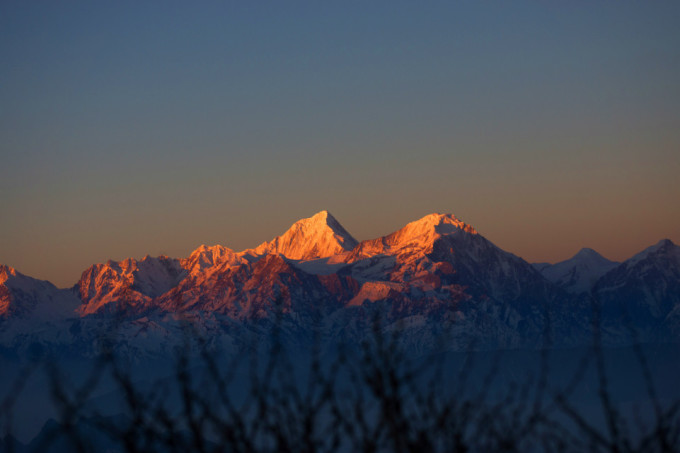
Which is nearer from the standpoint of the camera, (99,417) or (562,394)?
(99,417)


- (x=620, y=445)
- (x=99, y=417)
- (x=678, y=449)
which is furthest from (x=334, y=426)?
(x=678, y=449)

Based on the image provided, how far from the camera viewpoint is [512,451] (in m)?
12.4

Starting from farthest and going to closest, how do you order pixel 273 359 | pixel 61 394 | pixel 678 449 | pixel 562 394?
1. pixel 678 449
2. pixel 562 394
3. pixel 273 359
4. pixel 61 394

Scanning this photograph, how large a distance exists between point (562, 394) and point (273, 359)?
381cm

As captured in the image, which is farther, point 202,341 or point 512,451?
point 512,451

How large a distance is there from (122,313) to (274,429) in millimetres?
2565

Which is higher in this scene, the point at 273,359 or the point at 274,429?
the point at 273,359

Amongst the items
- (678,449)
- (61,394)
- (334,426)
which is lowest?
(678,449)

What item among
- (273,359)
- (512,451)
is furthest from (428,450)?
(273,359)

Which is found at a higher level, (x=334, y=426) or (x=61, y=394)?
(x=61, y=394)

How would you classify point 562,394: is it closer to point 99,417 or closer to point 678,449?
point 678,449

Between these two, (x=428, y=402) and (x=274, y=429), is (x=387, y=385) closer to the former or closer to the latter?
(x=428, y=402)

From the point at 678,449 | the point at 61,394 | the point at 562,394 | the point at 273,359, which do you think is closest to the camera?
the point at 61,394

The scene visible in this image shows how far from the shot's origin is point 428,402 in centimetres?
1168
